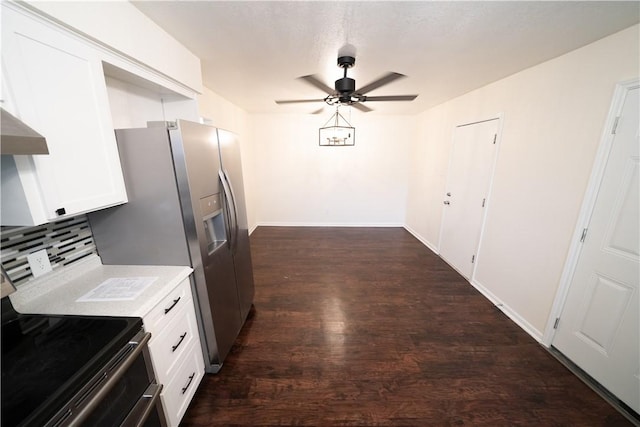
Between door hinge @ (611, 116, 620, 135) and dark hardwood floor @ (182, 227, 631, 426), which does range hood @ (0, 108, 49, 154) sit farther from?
door hinge @ (611, 116, 620, 135)

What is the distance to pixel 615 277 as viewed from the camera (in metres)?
1.53

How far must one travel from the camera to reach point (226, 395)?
157 cm

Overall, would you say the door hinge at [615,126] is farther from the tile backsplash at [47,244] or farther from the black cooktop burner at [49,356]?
the tile backsplash at [47,244]

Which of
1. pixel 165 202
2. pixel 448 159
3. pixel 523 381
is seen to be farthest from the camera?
pixel 448 159

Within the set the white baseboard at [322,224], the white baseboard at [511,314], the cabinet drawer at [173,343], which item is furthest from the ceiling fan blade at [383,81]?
the white baseboard at [322,224]

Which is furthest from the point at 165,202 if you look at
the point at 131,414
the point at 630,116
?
the point at 630,116

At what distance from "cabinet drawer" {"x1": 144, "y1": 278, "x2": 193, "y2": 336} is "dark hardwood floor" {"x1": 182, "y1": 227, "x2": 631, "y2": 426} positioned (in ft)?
2.39

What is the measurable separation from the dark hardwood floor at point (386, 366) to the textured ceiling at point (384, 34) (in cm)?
249

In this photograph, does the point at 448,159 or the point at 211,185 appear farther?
the point at 448,159

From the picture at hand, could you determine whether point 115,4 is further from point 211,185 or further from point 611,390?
point 611,390

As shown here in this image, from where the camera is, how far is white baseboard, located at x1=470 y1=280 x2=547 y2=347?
6.70 ft

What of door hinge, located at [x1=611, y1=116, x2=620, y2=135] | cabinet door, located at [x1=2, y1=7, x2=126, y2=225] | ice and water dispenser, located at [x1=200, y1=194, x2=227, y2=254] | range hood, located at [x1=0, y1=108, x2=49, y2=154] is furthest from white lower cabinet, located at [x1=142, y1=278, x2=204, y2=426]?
door hinge, located at [x1=611, y1=116, x2=620, y2=135]

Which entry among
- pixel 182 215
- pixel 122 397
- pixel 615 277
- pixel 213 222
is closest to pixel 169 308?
pixel 122 397

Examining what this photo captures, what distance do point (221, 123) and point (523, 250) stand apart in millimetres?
4097
